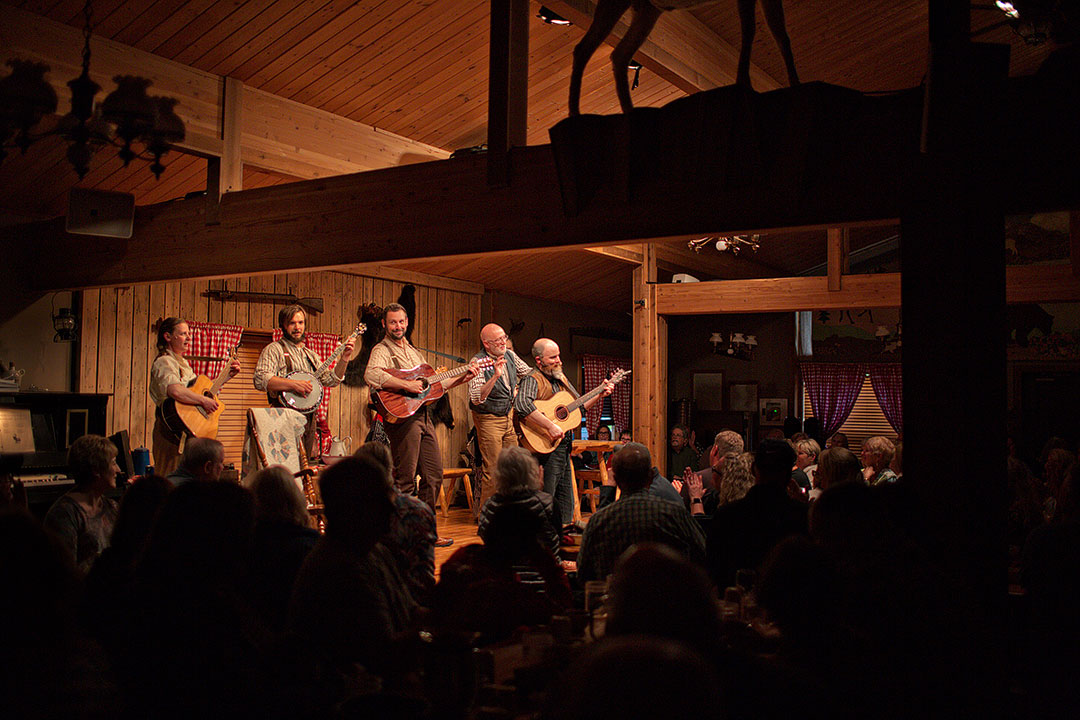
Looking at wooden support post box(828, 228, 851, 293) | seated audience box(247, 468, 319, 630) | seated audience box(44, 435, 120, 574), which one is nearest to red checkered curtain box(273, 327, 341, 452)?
seated audience box(44, 435, 120, 574)

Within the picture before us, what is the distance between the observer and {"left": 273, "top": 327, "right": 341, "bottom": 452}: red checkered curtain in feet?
28.2

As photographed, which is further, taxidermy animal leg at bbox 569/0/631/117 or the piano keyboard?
the piano keyboard

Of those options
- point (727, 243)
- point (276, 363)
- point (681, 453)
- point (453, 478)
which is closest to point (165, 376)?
point (276, 363)

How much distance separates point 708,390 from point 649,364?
4368mm

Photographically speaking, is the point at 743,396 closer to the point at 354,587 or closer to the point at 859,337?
the point at 859,337

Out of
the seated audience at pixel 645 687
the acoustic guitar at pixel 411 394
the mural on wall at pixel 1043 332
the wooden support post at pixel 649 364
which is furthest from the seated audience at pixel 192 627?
the mural on wall at pixel 1043 332

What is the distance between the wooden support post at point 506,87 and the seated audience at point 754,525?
204 centimetres

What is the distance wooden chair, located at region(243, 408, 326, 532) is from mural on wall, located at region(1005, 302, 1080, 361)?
33.7 ft

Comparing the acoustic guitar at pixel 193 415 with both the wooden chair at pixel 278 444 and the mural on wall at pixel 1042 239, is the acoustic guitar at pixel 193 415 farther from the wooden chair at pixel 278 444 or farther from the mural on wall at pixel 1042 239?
the mural on wall at pixel 1042 239

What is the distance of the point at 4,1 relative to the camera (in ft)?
15.9

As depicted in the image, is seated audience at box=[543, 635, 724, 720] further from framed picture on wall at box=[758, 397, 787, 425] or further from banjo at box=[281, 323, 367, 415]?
framed picture on wall at box=[758, 397, 787, 425]

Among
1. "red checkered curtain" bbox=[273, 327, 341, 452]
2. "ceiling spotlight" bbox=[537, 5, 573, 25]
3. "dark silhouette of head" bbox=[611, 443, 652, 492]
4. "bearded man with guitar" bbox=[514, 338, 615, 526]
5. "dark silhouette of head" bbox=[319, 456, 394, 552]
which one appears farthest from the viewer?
"red checkered curtain" bbox=[273, 327, 341, 452]

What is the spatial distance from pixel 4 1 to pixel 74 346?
295 cm

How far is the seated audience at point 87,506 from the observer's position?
11.2ft
